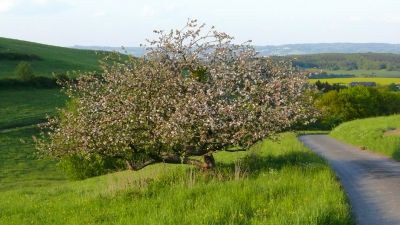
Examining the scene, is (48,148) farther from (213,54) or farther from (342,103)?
(342,103)

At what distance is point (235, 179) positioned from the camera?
18.3m

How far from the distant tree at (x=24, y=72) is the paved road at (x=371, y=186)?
72.5 m

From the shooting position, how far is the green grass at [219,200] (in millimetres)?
12923

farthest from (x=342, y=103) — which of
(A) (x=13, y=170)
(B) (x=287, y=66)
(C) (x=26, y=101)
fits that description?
(B) (x=287, y=66)

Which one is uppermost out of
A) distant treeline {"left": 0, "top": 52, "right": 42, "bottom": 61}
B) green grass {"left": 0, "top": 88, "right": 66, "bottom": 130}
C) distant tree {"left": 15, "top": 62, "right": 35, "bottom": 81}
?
distant treeline {"left": 0, "top": 52, "right": 42, "bottom": 61}

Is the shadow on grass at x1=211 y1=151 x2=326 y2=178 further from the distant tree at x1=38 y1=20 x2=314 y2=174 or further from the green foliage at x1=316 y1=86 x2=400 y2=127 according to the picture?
the green foliage at x1=316 y1=86 x2=400 y2=127

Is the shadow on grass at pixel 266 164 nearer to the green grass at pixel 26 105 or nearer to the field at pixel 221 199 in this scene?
the field at pixel 221 199

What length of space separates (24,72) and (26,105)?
11.9 metres

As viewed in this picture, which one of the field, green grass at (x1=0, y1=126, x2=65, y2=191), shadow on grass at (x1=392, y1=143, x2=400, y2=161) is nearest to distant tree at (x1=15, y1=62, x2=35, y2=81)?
green grass at (x1=0, y1=126, x2=65, y2=191)

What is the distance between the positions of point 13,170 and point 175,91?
40167 millimetres

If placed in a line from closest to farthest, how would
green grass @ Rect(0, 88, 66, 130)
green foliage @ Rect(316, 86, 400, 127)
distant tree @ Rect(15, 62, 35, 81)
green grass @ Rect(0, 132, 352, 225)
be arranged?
green grass @ Rect(0, 132, 352, 225) < green grass @ Rect(0, 88, 66, 130) < distant tree @ Rect(15, 62, 35, 81) < green foliage @ Rect(316, 86, 400, 127)

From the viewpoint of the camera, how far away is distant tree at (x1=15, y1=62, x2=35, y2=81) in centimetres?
9119

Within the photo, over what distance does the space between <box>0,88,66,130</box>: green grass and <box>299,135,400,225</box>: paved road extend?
57.2 meters

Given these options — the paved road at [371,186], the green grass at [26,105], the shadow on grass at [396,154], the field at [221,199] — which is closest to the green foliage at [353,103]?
the green grass at [26,105]
